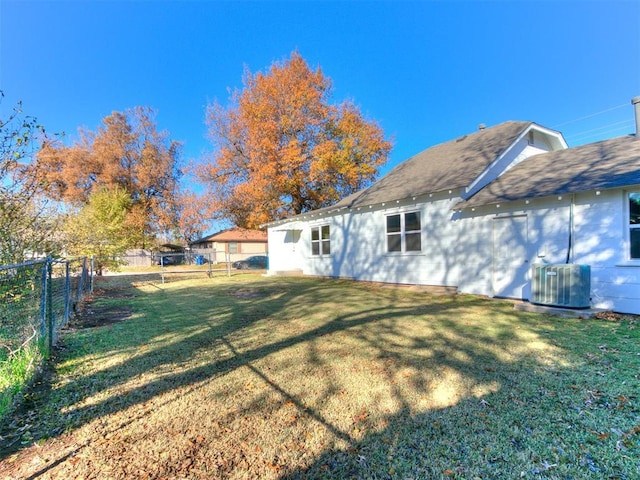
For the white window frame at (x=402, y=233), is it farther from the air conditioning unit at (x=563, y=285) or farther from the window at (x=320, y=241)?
the air conditioning unit at (x=563, y=285)

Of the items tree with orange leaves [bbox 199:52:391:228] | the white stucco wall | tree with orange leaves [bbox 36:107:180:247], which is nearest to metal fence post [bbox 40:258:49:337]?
the white stucco wall

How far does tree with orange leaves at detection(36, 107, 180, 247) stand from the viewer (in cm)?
2973

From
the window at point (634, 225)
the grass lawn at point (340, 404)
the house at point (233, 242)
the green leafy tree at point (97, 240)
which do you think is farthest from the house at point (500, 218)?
the house at point (233, 242)

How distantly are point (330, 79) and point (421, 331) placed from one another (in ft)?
72.0

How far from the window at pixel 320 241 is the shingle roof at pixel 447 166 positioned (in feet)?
7.61

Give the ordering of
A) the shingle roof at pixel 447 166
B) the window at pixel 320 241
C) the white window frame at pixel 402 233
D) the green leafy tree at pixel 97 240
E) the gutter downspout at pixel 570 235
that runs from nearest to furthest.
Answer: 1. the gutter downspout at pixel 570 235
2. the shingle roof at pixel 447 166
3. the white window frame at pixel 402 233
4. the green leafy tree at pixel 97 240
5. the window at pixel 320 241

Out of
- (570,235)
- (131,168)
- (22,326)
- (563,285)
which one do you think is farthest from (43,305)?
(131,168)

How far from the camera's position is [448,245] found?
9766 millimetres

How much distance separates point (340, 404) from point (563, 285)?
232 inches

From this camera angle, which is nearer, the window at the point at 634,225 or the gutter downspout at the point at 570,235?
the window at the point at 634,225

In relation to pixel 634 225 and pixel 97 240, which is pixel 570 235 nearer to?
pixel 634 225

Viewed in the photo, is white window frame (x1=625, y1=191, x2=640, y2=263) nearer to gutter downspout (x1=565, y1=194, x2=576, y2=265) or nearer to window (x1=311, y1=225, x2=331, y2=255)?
gutter downspout (x1=565, y1=194, x2=576, y2=265)

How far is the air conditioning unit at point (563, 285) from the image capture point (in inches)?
252

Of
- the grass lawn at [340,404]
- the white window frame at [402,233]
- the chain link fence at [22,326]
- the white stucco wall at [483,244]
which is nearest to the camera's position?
the grass lawn at [340,404]
